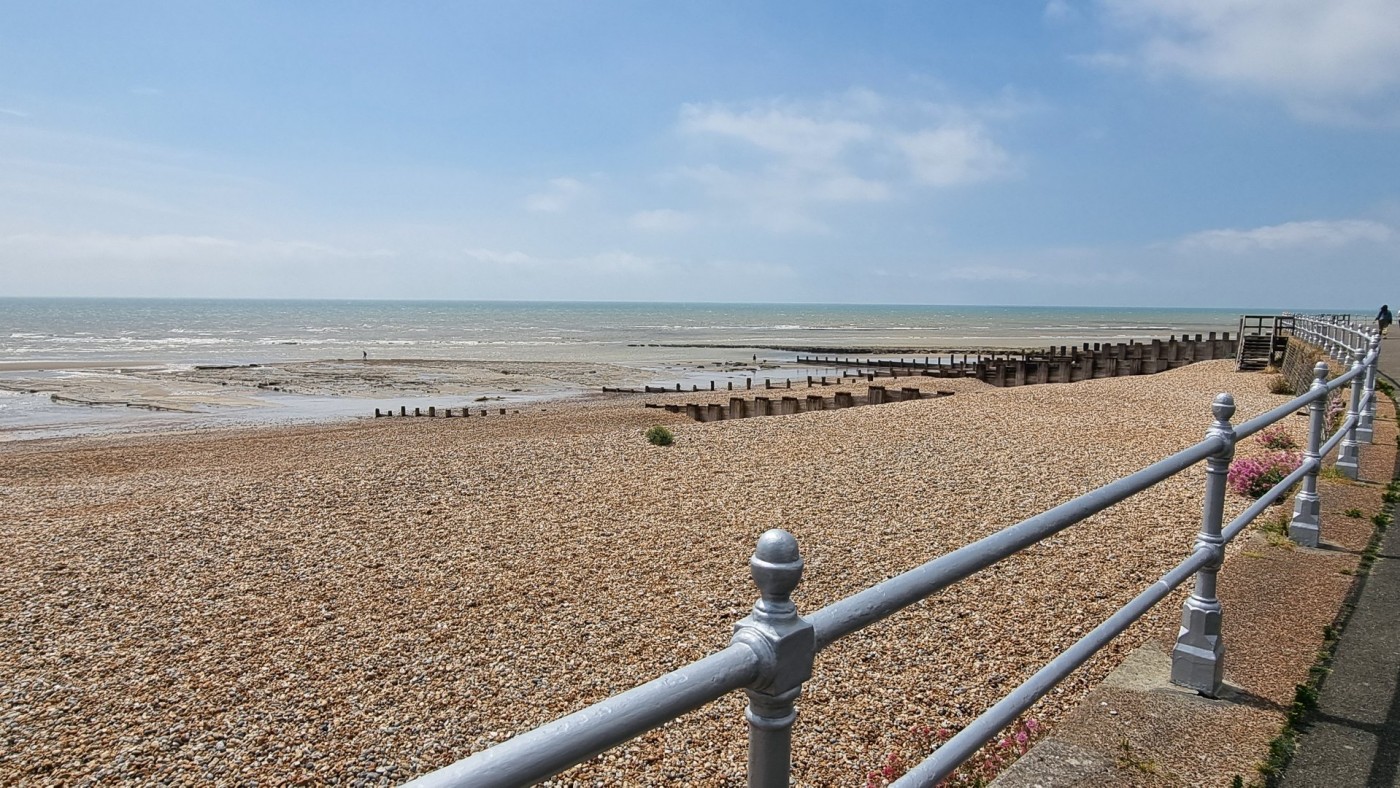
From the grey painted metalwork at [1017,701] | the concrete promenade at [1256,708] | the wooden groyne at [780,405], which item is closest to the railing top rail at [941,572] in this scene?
the grey painted metalwork at [1017,701]

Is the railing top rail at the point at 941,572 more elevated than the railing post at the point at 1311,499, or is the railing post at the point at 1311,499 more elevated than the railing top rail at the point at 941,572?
the railing top rail at the point at 941,572

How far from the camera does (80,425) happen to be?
23.7 meters

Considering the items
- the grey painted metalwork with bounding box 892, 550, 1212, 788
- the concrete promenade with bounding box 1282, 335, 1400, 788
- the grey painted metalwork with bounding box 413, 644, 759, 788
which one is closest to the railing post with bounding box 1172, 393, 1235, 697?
the grey painted metalwork with bounding box 892, 550, 1212, 788

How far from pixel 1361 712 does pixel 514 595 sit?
526 centimetres

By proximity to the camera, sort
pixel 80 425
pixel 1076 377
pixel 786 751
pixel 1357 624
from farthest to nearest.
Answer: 1. pixel 1076 377
2. pixel 80 425
3. pixel 1357 624
4. pixel 786 751

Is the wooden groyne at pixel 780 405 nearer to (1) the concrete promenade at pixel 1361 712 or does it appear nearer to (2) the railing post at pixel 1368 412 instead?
(2) the railing post at pixel 1368 412

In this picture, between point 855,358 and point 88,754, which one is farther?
point 855,358

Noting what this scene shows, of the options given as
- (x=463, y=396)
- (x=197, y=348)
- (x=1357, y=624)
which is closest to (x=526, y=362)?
(x=463, y=396)

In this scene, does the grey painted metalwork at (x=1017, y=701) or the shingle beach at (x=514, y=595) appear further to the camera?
the shingle beach at (x=514, y=595)

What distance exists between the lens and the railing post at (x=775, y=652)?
134 centimetres

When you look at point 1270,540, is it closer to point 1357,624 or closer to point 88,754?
point 1357,624

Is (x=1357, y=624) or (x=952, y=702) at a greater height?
(x=1357, y=624)

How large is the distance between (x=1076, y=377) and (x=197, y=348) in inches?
2147

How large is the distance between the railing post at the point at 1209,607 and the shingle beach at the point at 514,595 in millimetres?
1251
